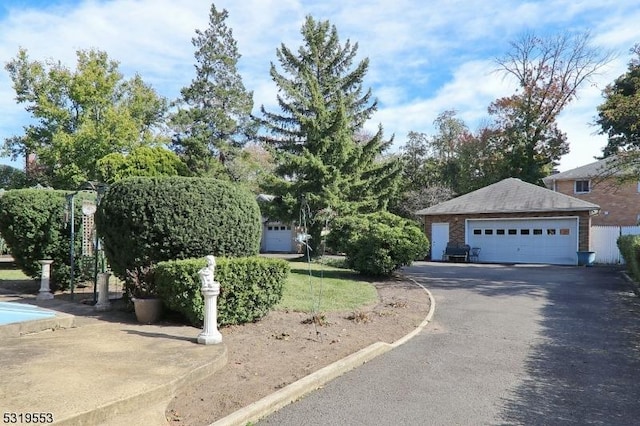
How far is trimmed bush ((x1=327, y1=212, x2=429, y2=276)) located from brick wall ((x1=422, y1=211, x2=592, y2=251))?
35.9ft

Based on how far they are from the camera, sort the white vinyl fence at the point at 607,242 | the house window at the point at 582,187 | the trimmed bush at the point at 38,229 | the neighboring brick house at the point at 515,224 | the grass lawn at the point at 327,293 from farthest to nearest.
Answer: the house window at the point at 582,187
the white vinyl fence at the point at 607,242
the neighboring brick house at the point at 515,224
the trimmed bush at the point at 38,229
the grass lawn at the point at 327,293

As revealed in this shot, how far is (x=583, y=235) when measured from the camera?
21578 mm

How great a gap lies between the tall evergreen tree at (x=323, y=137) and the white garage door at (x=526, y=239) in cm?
558

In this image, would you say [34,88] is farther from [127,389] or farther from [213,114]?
[127,389]

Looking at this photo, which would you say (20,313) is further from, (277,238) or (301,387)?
(277,238)

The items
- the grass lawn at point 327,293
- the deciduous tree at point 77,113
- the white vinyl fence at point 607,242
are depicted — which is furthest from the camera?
the deciduous tree at point 77,113

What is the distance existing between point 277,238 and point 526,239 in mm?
18801

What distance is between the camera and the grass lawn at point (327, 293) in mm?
9312

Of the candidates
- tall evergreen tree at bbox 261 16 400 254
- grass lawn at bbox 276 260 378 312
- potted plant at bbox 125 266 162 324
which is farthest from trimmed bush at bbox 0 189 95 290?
tall evergreen tree at bbox 261 16 400 254

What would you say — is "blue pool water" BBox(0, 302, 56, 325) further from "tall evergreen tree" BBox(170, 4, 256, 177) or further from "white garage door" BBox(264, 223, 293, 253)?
"white garage door" BBox(264, 223, 293, 253)

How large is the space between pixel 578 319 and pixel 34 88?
29.5 metres

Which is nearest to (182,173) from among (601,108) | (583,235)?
(601,108)

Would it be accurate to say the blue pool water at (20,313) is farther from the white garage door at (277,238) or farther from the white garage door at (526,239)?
the white garage door at (277,238)

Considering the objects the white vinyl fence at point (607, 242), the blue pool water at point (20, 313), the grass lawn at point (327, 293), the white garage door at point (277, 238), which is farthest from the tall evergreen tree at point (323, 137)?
the blue pool water at point (20, 313)
